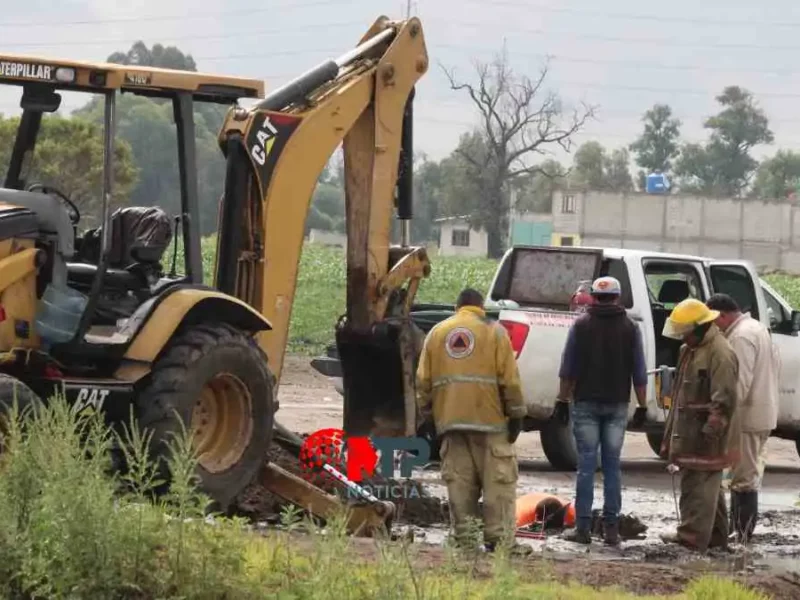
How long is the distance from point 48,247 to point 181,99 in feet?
4.88

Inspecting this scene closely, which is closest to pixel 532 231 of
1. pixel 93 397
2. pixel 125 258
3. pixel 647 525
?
pixel 647 525

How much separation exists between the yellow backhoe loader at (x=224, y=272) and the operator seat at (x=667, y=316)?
172 inches

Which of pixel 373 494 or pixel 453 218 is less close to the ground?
pixel 453 218

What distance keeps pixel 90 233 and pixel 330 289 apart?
37.1 metres

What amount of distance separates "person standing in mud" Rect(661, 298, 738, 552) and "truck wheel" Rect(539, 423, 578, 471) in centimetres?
442

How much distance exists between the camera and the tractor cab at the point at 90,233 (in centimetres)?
1093

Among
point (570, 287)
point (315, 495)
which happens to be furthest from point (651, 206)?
point (315, 495)

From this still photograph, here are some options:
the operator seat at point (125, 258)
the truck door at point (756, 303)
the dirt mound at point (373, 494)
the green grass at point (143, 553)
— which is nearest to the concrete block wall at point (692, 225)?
the truck door at point (756, 303)

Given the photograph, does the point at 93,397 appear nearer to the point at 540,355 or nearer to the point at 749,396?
the point at 749,396

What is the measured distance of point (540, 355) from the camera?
16.8m

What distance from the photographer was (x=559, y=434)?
56.8 feet

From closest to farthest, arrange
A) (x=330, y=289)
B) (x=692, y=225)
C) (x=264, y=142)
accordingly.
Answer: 1. (x=264, y=142)
2. (x=330, y=289)
3. (x=692, y=225)

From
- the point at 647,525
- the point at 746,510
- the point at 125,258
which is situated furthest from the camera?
the point at 647,525

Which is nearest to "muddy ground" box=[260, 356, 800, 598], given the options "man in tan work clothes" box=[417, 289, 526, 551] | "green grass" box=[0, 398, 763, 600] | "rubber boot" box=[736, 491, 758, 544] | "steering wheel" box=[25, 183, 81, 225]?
"rubber boot" box=[736, 491, 758, 544]
